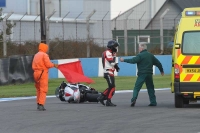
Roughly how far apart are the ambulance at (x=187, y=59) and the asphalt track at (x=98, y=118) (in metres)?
0.46

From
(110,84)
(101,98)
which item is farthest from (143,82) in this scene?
(101,98)

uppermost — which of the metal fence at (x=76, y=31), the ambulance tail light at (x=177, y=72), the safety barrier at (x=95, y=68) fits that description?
the metal fence at (x=76, y=31)

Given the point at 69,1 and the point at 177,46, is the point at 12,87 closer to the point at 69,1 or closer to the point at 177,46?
the point at 177,46

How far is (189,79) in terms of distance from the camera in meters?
16.4

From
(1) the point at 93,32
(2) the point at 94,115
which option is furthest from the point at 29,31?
(2) the point at 94,115

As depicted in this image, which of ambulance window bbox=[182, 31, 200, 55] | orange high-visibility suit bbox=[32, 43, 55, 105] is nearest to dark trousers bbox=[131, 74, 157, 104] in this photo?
ambulance window bbox=[182, 31, 200, 55]

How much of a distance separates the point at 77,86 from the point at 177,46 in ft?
11.3

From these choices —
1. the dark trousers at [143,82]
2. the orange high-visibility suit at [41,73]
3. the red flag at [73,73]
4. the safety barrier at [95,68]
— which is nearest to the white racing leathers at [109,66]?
the dark trousers at [143,82]

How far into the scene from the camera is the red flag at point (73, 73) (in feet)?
62.5

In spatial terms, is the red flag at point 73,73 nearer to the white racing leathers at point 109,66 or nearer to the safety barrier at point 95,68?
the white racing leathers at point 109,66

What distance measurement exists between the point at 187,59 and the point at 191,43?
0.43m

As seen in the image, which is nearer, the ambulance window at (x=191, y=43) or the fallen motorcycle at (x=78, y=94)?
the ambulance window at (x=191, y=43)

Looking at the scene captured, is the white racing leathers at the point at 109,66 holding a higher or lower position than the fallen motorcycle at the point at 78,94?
higher

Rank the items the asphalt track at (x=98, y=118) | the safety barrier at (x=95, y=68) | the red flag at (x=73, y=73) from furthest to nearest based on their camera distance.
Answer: the safety barrier at (x=95, y=68)
the red flag at (x=73, y=73)
the asphalt track at (x=98, y=118)
